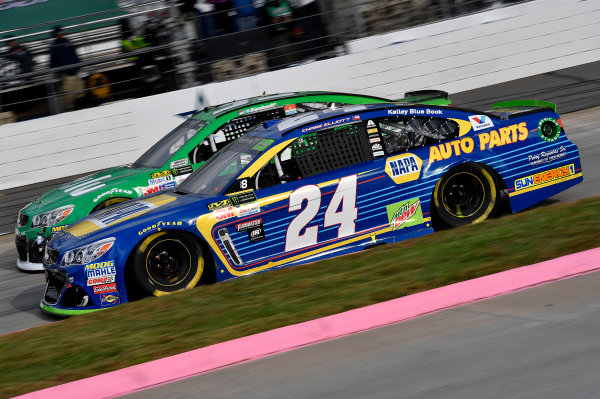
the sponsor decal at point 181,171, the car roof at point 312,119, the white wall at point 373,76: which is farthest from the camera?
the white wall at point 373,76

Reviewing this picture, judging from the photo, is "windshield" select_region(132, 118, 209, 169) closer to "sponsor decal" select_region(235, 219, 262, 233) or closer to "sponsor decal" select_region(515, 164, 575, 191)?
"sponsor decal" select_region(235, 219, 262, 233)

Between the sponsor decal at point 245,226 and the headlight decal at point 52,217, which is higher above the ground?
the headlight decal at point 52,217

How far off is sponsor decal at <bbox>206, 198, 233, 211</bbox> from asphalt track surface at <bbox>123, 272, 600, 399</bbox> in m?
2.06

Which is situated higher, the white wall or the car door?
the white wall

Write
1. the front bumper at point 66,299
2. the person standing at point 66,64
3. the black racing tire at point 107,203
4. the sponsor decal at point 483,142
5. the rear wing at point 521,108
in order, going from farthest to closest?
1. the person standing at point 66,64
2. the black racing tire at point 107,203
3. the rear wing at point 521,108
4. the sponsor decal at point 483,142
5. the front bumper at point 66,299

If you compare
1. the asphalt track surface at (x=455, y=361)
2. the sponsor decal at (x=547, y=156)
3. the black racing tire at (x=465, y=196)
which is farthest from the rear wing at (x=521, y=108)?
the asphalt track surface at (x=455, y=361)

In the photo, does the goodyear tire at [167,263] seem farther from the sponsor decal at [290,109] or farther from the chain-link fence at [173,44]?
the chain-link fence at [173,44]

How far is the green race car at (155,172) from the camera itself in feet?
29.5

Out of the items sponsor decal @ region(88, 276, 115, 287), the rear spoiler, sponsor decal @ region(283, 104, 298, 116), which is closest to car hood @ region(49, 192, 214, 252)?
sponsor decal @ region(88, 276, 115, 287)

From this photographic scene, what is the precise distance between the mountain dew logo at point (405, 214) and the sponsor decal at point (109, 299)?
2.47 meters

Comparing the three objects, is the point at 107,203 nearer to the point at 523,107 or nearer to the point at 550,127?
the point at 523,107

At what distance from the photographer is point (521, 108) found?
27.4 feet

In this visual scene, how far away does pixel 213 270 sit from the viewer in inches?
277

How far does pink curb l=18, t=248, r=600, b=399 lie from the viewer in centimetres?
505
